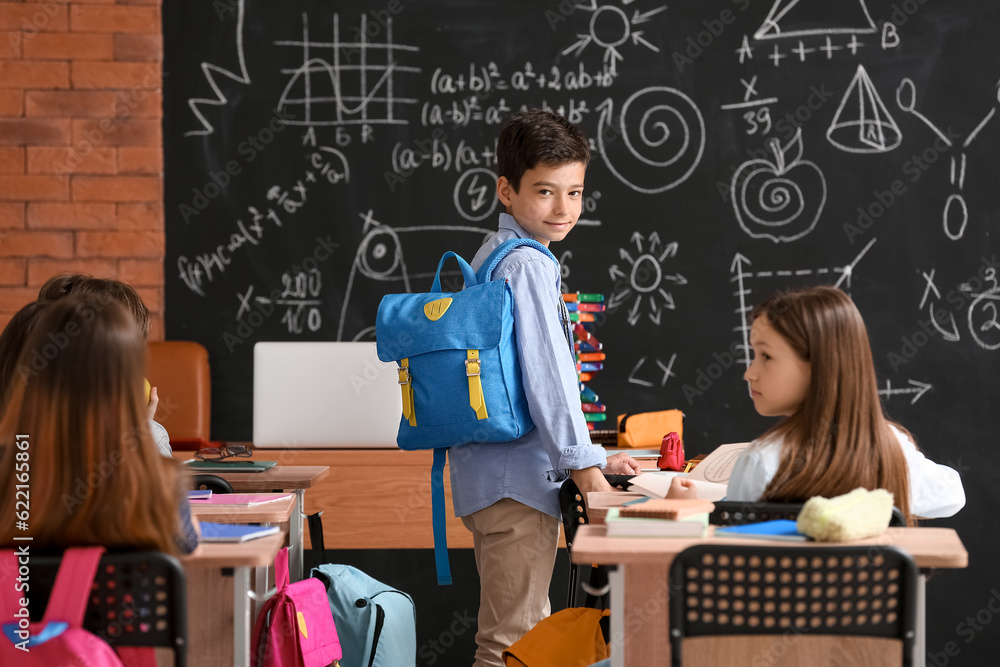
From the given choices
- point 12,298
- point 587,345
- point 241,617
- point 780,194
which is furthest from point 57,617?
point 780,194

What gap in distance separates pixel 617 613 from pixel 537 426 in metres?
0.57

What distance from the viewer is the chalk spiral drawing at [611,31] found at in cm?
399

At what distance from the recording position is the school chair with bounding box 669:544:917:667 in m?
1.42

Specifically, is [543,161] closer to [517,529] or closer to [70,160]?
[517,529]

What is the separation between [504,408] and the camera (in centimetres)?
214

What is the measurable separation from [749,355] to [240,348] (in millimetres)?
1980

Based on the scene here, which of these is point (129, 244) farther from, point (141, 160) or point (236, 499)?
point (236, 499)

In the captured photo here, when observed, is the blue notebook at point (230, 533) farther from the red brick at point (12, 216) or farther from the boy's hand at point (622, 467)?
the red brick at point (12, 216)

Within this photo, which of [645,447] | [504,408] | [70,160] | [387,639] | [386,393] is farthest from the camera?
[70,160]

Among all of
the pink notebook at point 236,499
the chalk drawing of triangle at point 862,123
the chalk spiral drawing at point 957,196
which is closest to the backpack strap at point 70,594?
the pink notebook at point 236,499

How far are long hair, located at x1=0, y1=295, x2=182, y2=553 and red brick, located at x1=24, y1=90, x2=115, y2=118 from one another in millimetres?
2748

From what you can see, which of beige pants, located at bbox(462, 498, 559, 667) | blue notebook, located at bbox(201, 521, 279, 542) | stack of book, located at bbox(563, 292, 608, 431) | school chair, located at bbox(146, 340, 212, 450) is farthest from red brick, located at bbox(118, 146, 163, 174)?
blue notebook, located at bbox(201, 521, 279, 542)

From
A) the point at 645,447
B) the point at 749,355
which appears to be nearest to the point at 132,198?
the point at 645,447

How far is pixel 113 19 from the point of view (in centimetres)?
393
